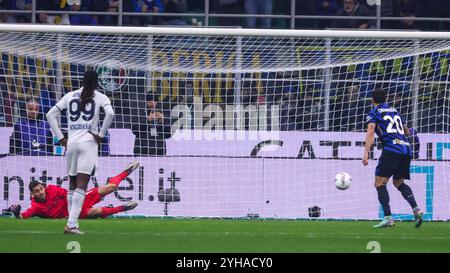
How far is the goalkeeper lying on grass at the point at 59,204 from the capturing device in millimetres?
17406

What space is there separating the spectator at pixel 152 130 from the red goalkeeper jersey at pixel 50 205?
1.84m

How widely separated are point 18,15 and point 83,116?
9.15m

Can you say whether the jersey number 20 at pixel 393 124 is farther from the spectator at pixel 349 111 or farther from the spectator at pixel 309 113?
the spectator at pixel 309 113

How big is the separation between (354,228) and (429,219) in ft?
9.49

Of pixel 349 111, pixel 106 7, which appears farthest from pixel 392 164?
pixel 106 7

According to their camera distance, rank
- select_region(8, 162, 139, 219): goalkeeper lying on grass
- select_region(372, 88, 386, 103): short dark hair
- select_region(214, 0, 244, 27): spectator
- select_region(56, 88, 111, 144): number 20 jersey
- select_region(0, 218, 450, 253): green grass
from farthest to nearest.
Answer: select_region(214, 0, 244, 27): spectator
select_region(8, 162, 139, 219): goalkeeper lying on grass
select_region(372, 88, 386, 103): short dark hair
select_region(56, 88, 111, 144): number 20 jersey
select_region(0, 218, 450, 253): green grass

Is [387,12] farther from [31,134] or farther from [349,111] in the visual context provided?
[31,134]

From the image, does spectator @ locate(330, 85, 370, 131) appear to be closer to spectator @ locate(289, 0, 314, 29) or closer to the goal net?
the goal net

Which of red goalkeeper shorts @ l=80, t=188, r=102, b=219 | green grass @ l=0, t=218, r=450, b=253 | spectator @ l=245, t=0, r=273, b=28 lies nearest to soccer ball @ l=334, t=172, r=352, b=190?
green grass @ l=0, t=218, r=450, b=253

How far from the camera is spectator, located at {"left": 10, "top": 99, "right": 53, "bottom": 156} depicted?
1880cm

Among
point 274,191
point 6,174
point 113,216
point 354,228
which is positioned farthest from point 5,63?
point 354,228

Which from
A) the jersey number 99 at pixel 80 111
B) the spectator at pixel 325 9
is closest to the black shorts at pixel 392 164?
the jersey number 99 at pixel 80 111

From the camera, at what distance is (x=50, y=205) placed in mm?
17562

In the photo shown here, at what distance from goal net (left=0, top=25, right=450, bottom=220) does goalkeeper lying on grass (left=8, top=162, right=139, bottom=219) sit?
1.22m
